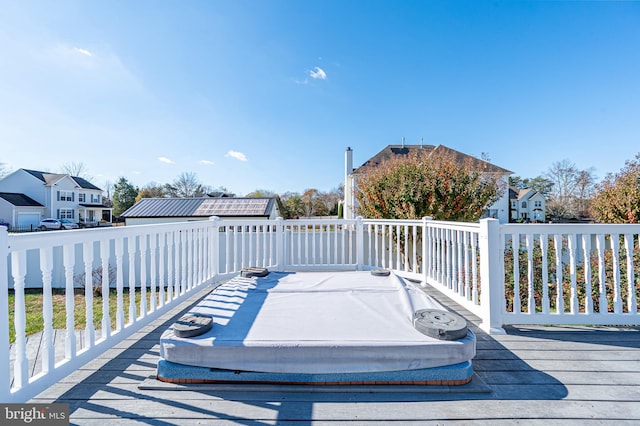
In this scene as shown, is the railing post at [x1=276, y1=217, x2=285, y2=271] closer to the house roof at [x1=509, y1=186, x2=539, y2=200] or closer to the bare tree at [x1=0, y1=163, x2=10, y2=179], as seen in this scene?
the house roof at [x1=509, y1=186, x2=539, y2=200]

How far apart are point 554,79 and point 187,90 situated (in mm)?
11447

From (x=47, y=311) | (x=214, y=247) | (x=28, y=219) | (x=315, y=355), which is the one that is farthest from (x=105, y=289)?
(x=28, y=219)

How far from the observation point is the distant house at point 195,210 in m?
15.4

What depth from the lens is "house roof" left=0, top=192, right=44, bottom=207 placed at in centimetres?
2386

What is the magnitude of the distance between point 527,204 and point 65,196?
1889 inches

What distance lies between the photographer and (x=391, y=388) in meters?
1.50

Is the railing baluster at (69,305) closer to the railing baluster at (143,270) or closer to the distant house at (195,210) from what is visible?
the railing baluster at (143,270)

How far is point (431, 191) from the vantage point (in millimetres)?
6094

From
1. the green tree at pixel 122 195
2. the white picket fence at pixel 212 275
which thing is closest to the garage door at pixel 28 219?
the green tree at pixel 122 195

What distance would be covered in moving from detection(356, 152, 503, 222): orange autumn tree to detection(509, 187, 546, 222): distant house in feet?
86.6

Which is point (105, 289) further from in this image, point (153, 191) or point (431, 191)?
point (153, 191)

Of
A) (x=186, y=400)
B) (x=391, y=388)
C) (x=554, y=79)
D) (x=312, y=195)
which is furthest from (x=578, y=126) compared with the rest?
(x=312, y=195)

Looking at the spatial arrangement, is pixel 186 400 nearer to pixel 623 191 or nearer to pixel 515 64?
pixel 623 191

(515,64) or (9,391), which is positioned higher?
(515,64)
